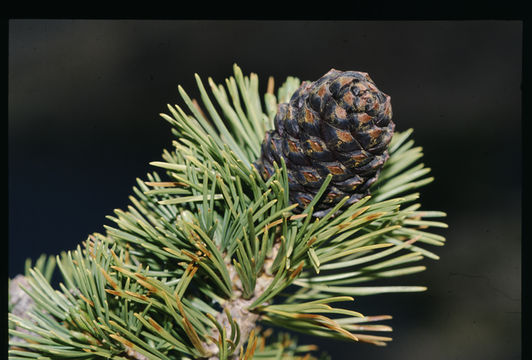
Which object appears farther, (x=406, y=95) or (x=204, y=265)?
(x=406, y=95)

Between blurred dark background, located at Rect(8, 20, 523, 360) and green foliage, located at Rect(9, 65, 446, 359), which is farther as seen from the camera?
blurred dark background, located at Rect(8, 20, 523, 360)

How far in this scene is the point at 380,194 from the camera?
0.29 meters

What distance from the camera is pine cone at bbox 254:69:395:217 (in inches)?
8.8

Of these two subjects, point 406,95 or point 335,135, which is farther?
point 406,95

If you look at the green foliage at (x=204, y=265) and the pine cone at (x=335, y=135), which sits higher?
the pine cone at (x=335, y=135)

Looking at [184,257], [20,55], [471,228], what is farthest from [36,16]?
[471,228]

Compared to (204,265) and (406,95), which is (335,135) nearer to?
(204,265)

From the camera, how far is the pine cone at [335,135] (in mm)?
222

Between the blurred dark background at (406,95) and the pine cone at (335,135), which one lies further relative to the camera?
the blurred dark background at (406,95)

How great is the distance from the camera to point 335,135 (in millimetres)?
222

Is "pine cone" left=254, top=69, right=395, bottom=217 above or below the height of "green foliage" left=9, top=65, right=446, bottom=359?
above

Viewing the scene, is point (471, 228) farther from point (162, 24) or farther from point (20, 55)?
point (20, 55)

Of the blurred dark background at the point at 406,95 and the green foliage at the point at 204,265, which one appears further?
the blurred dark background at the point at 406,95

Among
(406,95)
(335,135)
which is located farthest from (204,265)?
(406,95)
